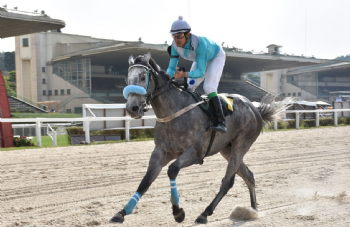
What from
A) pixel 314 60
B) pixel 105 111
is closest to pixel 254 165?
pixel 105 111

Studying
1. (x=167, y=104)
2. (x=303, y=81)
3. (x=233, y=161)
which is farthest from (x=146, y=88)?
(x=303, y=81)

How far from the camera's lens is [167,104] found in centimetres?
375

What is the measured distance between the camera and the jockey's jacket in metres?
3.86

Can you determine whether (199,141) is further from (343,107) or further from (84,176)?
(343,107)

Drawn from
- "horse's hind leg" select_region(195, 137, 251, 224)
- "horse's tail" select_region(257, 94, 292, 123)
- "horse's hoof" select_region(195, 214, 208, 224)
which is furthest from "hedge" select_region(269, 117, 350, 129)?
"horse's hoof" select_region(195, 214, 208, 224)

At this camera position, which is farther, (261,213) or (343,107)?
(343,107)

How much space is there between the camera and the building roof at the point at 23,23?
17.5 meters

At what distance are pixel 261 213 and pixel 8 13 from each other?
16440 mm

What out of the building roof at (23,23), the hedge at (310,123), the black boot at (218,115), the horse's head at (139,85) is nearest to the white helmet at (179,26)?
the horse's head at (139,85)

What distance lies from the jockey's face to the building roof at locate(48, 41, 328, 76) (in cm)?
2558

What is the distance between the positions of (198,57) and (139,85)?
2.62 feet

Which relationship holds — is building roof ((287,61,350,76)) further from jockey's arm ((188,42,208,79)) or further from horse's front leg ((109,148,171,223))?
horse's front leg ((109,148,171,223))

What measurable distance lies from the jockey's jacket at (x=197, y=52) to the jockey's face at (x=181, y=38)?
5 centimetres

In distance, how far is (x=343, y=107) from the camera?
2022 centimetres
